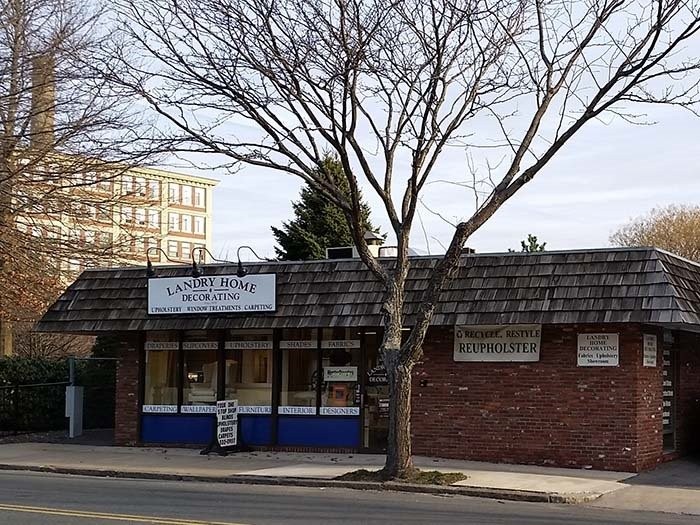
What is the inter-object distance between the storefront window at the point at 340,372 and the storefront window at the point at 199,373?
2424mm

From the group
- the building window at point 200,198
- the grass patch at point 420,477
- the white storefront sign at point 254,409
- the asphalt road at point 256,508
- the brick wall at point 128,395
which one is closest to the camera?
the asphalt road at point 256,508

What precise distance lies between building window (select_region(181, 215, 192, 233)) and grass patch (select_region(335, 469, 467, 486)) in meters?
91.8

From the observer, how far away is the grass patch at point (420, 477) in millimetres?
15734

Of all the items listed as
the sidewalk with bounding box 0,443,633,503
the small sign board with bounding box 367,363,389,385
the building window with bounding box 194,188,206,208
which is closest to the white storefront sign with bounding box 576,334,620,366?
the sidewalk with bounding box 0,443,633,503

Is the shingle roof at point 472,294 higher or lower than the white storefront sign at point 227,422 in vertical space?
higher

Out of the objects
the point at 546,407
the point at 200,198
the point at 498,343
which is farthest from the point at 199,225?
the point at 546,407

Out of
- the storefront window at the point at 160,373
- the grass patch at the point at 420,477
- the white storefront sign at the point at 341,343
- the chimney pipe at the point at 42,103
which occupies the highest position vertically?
the chimney pipe at the point at 42,103

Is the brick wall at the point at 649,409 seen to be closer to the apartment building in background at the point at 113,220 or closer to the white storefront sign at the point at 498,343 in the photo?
the white storefront sign at the point at 498,343

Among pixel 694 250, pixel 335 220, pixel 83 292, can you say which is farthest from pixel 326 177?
pixel 694 250

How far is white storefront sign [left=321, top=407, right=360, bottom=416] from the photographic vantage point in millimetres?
20078

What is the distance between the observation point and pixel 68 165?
27.5 metres

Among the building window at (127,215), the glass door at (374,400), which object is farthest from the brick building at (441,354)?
the building window at (127,215)

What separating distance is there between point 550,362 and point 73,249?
50.1 ft

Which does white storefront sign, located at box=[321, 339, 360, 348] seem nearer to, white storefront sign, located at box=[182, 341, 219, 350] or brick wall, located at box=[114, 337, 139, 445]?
white storefront sign, located at box=[182, 341, 219, 350]
